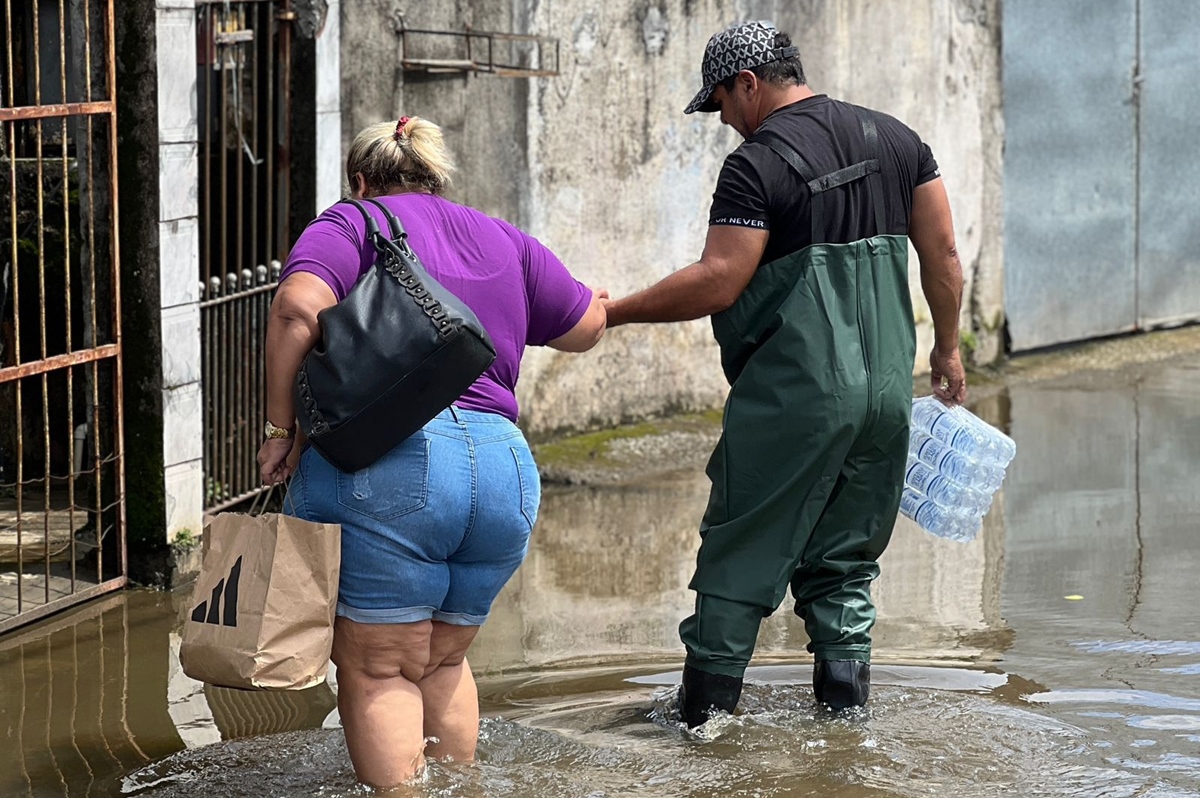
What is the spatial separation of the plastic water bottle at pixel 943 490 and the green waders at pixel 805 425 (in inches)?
13.2

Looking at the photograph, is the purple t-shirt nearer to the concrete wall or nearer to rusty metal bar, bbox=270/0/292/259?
the concrete wall

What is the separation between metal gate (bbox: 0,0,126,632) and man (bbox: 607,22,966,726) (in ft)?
6.52

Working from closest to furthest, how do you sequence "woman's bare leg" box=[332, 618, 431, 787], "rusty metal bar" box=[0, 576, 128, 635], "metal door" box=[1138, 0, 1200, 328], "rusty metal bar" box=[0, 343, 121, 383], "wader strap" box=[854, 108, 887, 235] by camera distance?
"woman's bare leg" box=[332, 618, 431, 787] < "wader strap" box=[854, 108, 887, 235] < "rusty metal bar" box=[0, 343, 121, 383] < "rusty metal bar" box=[0, 576, 128, 635] < "metal door" box=[1138, 0, 1200, 328]

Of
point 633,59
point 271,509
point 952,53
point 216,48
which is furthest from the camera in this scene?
point 952,53

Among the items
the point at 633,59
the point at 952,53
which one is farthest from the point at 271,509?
the point at 952,53

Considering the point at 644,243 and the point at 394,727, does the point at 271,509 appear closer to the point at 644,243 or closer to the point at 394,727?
the point at 644,243

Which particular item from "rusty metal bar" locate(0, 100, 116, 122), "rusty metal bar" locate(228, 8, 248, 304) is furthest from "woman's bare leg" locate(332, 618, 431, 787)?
"rusty metal bar" locate(228, 8, 248, 304)

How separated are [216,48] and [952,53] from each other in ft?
15.1

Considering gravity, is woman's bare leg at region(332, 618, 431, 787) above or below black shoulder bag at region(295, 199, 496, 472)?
below

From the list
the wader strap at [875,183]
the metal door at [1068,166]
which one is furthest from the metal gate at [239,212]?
the metal door at [1068,166]

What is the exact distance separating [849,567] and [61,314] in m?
3.43

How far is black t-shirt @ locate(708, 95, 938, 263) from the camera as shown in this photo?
409 centimetres

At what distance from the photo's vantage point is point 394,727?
11.8 ft

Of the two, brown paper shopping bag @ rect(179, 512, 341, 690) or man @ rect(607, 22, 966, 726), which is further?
man @ rect(607, 22, 966, 726)
